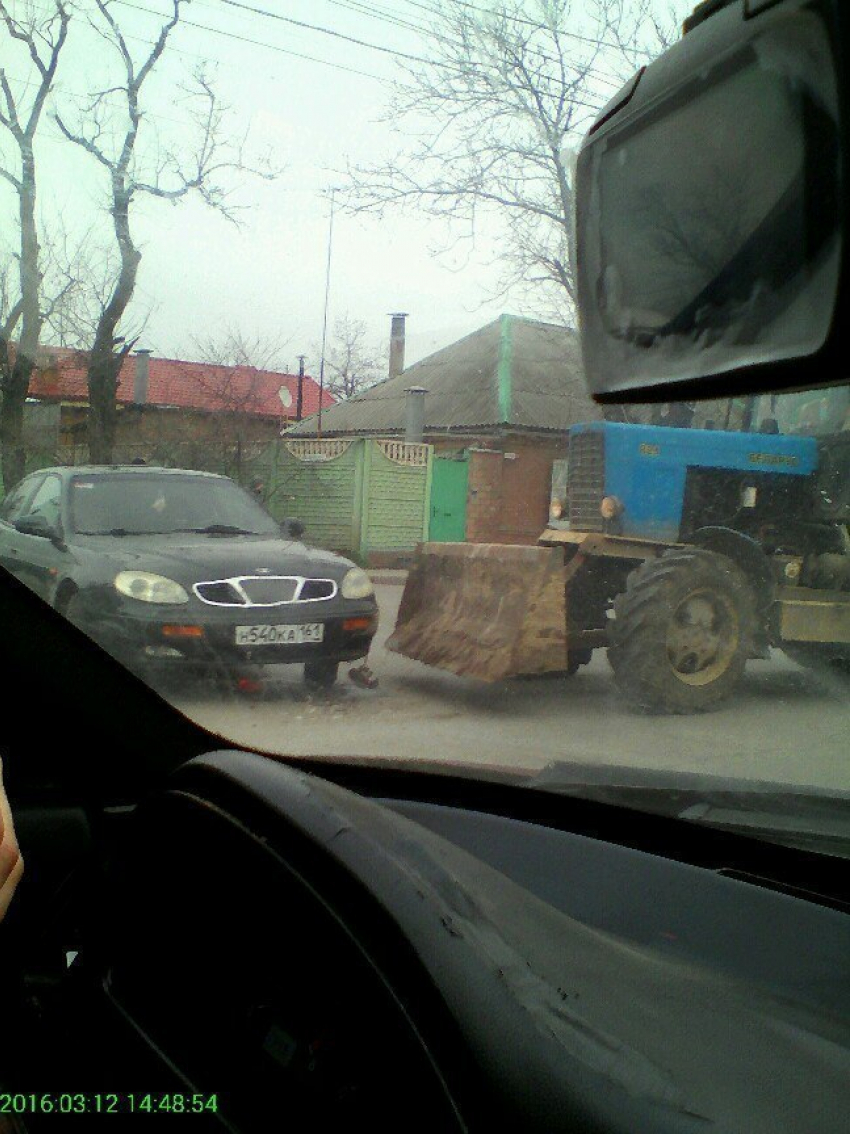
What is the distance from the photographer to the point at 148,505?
3520mm

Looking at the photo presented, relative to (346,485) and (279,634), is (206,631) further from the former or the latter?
(346,485)

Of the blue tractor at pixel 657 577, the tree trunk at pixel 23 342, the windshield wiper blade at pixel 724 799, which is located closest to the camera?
the windshield wiper blade at pixel 724 799

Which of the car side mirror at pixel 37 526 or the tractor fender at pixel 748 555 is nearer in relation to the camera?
the car side mirror at pixel 37 526

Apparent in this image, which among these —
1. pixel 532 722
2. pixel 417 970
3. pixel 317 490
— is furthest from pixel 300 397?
pixel 417 970

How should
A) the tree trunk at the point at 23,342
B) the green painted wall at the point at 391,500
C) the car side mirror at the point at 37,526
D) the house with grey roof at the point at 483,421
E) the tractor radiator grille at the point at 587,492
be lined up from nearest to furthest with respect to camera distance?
the tree trunk at the point at 23,342
the car side mirror at the point at 37,526
the house with grey roof at the point at 483,421
the green painted wall at the point at 391,500
the tractor radiator grille at the point at 587,492

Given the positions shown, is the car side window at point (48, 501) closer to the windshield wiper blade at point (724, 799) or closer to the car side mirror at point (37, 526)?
the car side mirror at point (37, 526)

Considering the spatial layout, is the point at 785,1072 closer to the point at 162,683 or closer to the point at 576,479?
the point at 162,683

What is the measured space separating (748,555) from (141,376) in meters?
3.25

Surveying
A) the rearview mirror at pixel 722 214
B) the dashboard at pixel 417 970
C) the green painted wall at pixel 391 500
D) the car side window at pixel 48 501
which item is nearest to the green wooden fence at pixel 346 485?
the green painted wall at pixel 391 500

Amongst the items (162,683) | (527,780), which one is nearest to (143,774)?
(162,683)

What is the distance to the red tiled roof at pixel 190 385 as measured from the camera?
11.7 feet

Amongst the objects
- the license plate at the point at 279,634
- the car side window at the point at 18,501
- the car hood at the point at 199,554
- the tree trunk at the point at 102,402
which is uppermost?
the tree trunk at the point at 102,402

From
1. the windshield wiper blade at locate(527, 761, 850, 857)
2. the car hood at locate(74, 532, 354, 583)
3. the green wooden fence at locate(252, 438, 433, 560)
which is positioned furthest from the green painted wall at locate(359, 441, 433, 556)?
the windshield wiper blade at locate(527, 761, 850, 857)

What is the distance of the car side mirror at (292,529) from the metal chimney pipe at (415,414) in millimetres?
649
